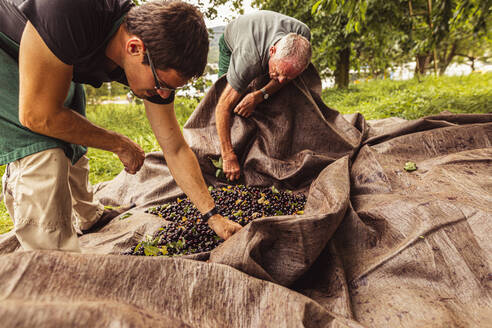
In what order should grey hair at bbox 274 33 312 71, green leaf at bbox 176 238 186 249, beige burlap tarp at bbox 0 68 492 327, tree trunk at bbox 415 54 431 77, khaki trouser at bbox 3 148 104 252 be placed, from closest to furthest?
beige burlap tarp at bbox 0 68 492 327
khaki trouser at bbox 3 148 104 252
green leaf at bbox 176 238 186 249
grey hair at bbox 274 33 312 71
tree trunk at bbox 415 54 431 77

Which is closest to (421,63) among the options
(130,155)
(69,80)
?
(130,155)

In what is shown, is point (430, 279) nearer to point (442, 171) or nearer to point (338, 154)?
point (442, 171)

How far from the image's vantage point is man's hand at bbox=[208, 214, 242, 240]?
1479mm

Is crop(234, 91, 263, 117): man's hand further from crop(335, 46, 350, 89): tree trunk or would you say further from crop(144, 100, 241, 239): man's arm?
crop(335, 46, 350, 89): tree trunk

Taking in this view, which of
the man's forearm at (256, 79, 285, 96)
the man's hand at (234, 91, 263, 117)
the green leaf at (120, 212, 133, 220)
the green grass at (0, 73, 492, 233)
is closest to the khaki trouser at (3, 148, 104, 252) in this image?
the green leaf at (120, 212, 133, 220)

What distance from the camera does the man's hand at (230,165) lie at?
2.52m

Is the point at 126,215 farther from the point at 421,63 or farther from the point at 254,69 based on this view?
the point at 421,63

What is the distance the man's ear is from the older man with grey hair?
135 centimetres

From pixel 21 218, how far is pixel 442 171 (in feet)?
8.20

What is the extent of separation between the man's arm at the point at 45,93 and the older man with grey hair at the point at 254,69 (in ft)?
4.36

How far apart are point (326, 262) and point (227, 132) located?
155 centimetres

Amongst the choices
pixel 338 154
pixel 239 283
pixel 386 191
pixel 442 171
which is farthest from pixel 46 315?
pixel 338 154

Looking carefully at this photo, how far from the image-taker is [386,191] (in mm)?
1828

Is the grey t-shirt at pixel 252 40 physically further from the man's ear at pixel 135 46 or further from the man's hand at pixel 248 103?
the man's ear at pixel 135 46
